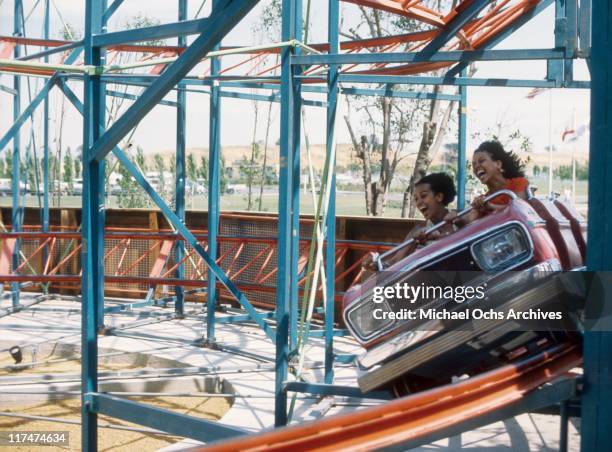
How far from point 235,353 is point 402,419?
618 cm

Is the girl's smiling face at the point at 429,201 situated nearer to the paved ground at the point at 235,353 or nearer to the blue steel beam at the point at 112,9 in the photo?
the paved ground at the point at 235,353

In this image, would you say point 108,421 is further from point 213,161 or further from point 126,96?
point 126,96

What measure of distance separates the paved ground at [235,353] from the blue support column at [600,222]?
2624 millimetres

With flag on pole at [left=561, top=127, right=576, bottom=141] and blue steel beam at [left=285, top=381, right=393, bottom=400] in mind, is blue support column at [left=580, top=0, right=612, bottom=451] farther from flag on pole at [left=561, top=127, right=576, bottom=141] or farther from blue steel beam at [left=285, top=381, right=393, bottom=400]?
flag on pole at [left=561, top=127, right=576, bottom=141]

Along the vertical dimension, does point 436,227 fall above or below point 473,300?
above

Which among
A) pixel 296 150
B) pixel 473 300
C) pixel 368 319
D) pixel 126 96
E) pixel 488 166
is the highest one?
pixel 126 96

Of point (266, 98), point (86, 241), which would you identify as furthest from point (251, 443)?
point (266, 98)

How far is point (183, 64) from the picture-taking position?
431cm

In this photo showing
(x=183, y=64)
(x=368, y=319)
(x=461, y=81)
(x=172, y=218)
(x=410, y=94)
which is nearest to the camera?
(x=368, y=319)

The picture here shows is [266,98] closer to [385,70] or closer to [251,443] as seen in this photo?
[385,70]

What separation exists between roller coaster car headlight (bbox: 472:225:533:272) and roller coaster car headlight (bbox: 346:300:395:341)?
0.55 metres

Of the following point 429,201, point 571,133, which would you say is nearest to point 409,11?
point 429,201

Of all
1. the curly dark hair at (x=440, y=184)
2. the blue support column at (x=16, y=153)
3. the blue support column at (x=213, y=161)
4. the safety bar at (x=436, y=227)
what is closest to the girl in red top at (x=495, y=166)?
the curly dark hair at (x=440, y=184)

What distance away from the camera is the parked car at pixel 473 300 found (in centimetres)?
373
